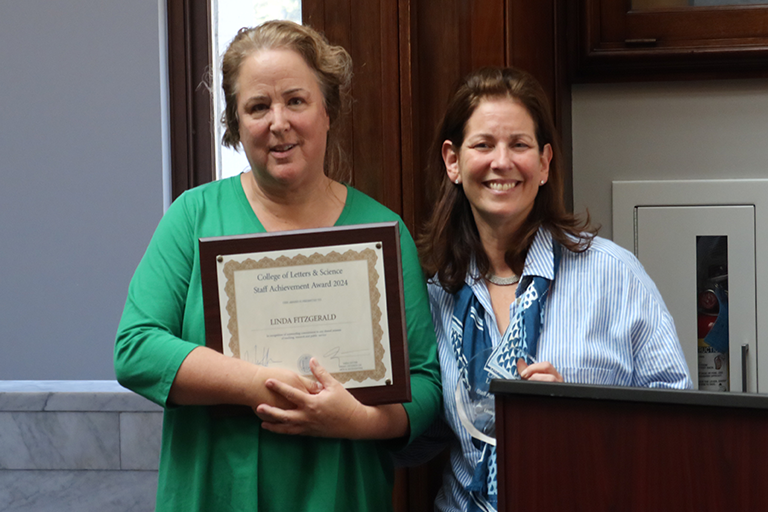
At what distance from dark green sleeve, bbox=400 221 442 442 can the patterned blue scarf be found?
0.06 meters

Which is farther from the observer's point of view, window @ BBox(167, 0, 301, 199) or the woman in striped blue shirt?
window @ BBox(167, 0, 301, 199)

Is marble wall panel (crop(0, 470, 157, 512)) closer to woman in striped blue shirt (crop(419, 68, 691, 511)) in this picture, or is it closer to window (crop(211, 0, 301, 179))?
window (crop(211, 0, 301, 179))

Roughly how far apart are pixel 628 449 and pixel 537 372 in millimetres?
344

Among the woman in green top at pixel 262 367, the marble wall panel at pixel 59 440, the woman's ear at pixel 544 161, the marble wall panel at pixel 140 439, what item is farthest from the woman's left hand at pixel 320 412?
the marble wall panel at pixel 59 440

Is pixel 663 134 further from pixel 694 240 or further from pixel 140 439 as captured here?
pixel 140 439

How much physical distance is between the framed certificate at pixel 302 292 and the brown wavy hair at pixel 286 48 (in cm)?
29

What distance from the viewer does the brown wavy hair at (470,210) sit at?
1428 millimetres

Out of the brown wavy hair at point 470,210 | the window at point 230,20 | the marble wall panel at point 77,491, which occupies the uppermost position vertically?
the window at point 230,20

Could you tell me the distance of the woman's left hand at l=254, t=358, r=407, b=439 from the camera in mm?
1137

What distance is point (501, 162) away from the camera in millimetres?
1375

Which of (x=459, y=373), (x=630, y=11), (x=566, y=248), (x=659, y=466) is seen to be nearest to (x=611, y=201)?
(x=630, y=11)

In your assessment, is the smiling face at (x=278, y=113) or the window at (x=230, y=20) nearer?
the smiling face at (x=278, y=113)

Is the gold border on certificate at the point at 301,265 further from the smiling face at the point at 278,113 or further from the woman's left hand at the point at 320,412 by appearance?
the smiling face at the point at 278,113

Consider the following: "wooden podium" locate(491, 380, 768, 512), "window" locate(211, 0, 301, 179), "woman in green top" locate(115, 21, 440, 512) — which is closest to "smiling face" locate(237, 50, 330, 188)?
"woman in green top" locate(115, 21, 440, 512)
